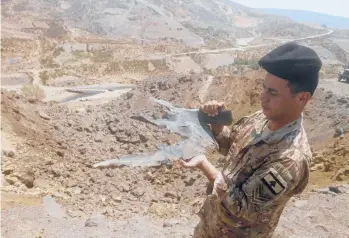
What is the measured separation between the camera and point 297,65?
6.25ft

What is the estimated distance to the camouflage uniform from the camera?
1896mm

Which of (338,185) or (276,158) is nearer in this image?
(276,158)

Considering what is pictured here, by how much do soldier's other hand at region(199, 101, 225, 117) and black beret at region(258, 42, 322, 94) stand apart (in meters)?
0.63

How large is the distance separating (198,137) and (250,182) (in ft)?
32.1

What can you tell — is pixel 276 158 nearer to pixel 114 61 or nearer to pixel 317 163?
pixel 317 163

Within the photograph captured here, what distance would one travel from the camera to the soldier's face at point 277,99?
1.98 metres

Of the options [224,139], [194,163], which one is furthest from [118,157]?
[194,163]

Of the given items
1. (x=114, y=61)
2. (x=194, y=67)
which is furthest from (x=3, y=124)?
(x=194, y=67)

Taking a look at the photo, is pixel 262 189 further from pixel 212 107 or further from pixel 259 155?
pixel 212 107

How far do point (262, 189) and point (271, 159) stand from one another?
16cm

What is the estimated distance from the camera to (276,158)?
1920 millimetres

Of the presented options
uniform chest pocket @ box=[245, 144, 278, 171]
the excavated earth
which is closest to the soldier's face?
uniform chest pocket @ box=[245, 144, 278, 171]

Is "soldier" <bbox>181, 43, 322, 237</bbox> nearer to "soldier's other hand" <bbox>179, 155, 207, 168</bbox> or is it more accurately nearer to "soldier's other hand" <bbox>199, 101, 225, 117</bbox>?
"soldier's other hand" <bbox>179, 155, 207, 168</bbox>

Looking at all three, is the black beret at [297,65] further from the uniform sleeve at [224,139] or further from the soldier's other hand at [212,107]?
the uniform sleeve at [224,139]
